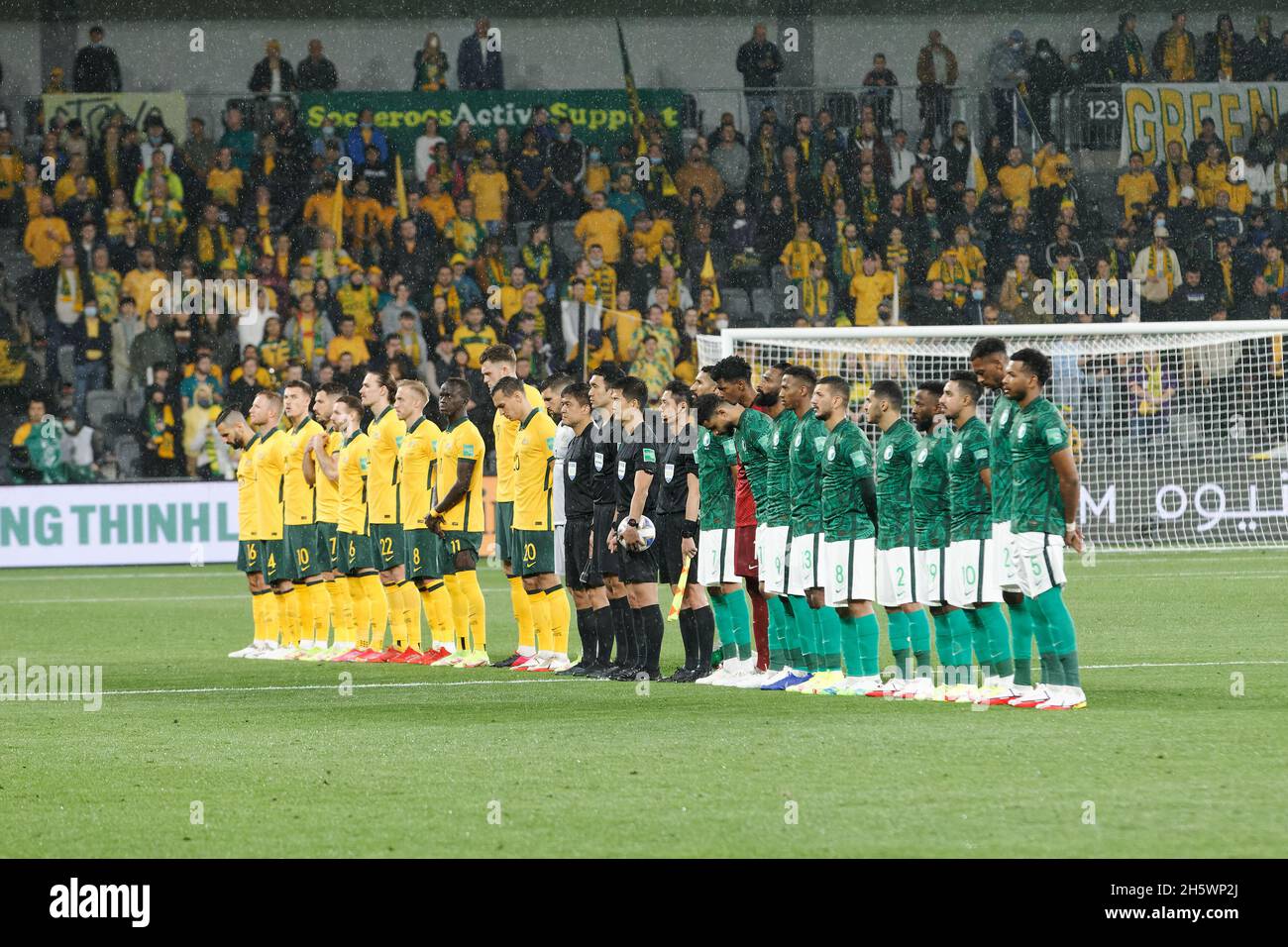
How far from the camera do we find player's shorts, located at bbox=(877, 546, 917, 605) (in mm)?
10930

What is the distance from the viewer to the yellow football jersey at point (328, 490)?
15078mm

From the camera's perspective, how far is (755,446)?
38.2 feet

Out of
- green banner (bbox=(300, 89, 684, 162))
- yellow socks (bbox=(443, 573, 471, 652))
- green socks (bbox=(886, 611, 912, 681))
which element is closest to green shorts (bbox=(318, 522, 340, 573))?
yellow socks (bbox=(443, 573, 471, 652))

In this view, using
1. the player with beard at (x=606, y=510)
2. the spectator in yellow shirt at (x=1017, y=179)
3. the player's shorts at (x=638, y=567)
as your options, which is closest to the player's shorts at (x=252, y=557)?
the player with beard at (x=606, y=510)

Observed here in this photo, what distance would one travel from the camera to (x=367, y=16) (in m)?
29.6

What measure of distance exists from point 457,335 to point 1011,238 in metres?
8.20

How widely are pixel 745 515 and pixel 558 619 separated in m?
1.92

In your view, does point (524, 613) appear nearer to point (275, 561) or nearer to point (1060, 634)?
point (275, 561)

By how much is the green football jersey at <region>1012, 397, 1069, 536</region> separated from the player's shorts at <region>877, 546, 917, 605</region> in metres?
1.28

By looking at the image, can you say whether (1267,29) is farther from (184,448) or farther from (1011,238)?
(184,448)

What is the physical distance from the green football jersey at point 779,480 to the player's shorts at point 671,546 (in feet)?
3.06

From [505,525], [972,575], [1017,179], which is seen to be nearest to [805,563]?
[972,575]
